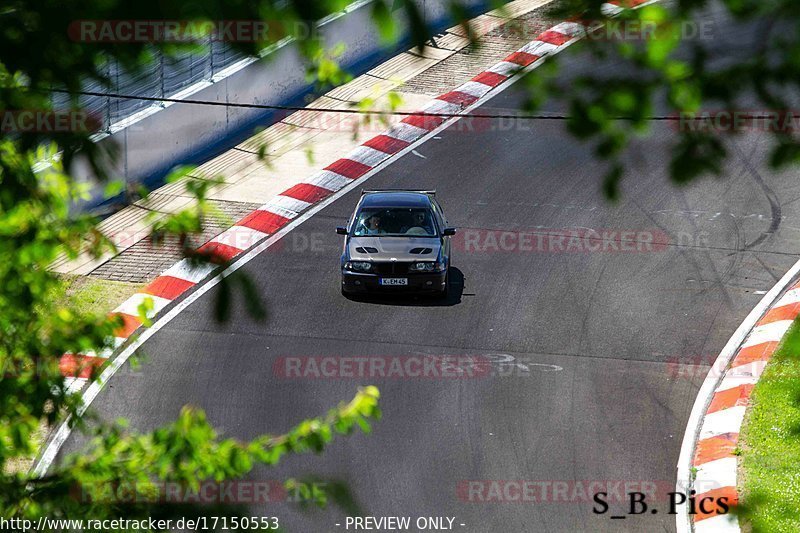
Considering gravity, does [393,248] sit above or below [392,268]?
above

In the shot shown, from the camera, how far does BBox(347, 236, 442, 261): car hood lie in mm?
14977

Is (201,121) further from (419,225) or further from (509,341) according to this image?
(509,341)

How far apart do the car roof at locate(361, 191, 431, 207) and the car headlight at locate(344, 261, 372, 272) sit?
44.4 inches

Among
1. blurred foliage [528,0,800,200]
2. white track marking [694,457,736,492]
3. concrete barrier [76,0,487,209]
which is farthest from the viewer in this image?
concrete barrier [76,0,487,209]

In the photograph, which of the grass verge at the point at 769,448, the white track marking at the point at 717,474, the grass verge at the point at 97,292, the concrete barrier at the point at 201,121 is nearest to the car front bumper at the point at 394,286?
the grass verge at the point at 97,292

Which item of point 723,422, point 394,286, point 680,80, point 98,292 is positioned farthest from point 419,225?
point 680,80

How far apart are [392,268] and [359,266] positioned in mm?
468

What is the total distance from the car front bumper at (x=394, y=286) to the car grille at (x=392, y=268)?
0.19ft

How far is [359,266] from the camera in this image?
14961 mm

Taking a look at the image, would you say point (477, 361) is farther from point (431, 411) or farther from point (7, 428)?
point (7, 428)

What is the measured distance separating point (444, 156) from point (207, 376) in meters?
8.39

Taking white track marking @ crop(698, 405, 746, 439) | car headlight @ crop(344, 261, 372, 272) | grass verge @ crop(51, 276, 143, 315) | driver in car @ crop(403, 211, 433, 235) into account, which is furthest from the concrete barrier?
white track marking @ crop(698, 405, 746, 439)

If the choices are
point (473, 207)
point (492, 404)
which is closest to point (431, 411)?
point (492, 404)

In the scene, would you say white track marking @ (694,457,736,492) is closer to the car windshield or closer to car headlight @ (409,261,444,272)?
car headlight @ (409,261,444,272)
